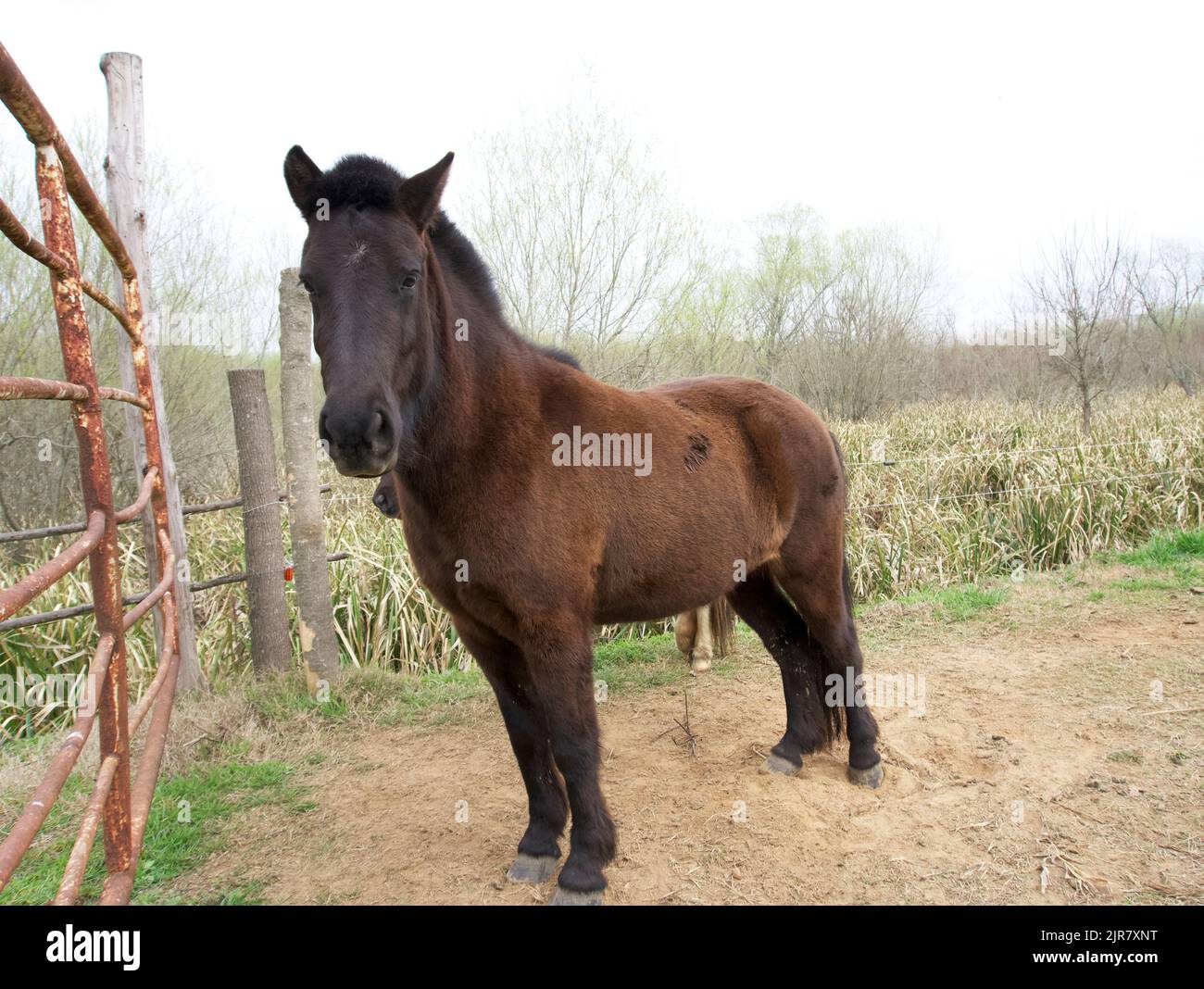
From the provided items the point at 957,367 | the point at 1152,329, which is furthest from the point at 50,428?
the point at 1152,329

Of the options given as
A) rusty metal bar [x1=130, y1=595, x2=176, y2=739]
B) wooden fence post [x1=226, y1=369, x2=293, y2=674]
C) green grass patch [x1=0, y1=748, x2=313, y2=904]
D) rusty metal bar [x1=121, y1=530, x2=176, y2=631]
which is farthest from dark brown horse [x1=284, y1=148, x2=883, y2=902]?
wooden fence post [x1=226, y1=369, x2=293, y2=674]

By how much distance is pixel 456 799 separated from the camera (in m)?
3.88

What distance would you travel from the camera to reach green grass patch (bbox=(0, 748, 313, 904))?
311cm

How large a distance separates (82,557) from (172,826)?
240cm

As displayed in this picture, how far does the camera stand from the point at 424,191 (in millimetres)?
2611

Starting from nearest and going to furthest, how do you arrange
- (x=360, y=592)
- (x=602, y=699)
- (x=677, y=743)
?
(x=677, y=743), (x=602, y=699), (x=360, y=592)

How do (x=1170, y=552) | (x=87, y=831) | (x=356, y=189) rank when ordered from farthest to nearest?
(x=1170, y=552), (x=356, y=189), (x=87, y=831)

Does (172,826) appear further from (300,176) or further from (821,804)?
(821,804)

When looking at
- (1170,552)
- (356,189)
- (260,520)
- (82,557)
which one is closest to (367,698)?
(260,520)

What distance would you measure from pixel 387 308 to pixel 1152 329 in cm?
2594

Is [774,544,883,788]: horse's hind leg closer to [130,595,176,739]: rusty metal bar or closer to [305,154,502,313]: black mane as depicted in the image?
[305,154,502,313]: black mane

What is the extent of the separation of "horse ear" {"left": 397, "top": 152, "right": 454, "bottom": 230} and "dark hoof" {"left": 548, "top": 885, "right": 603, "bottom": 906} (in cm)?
263

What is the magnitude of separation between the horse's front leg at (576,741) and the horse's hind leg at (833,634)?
1.52m
